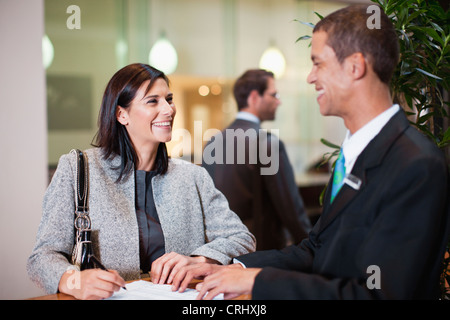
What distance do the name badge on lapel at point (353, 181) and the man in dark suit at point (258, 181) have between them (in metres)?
2.15

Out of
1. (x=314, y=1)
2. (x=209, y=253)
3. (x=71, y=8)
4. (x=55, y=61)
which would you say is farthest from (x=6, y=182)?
(x=314, y=1)

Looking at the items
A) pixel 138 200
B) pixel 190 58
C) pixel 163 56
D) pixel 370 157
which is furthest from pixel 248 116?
pixel 370 157

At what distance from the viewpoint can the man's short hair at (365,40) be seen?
4.29ft

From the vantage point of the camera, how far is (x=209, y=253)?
1945 mm

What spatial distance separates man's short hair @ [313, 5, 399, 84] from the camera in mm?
1309

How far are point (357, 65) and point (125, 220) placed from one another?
3.78ft

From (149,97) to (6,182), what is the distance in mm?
2209

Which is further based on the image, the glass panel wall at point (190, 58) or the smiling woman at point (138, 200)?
the glass panel wall at point (190, 58)

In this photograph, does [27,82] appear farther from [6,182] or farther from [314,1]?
[314,1]

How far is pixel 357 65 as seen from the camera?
1.30 meters

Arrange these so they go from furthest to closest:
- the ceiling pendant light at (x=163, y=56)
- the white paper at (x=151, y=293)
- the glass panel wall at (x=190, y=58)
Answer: the ceiling pendant light at (x=163, y=56), the glass panel wall at (x=190, y=58), the white paper at (x=151, y=293)

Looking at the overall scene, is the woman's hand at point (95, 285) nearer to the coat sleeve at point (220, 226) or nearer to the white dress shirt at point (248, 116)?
the coat sleeve at point (220, 226)

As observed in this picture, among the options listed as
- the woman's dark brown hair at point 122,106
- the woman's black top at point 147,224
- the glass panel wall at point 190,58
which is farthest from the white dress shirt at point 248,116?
the woman's black top at point 147,224

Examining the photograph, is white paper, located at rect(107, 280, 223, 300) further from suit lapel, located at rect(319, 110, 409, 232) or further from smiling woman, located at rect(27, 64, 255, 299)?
suit lapel, located at rect(319, 110, 409, 232)
